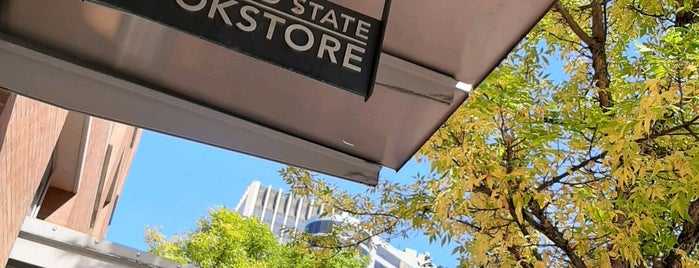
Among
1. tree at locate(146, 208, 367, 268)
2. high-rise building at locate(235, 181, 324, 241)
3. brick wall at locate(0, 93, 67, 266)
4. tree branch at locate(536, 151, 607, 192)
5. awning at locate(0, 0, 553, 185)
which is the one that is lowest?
brick wall at locate(0, 93, 67, 266)

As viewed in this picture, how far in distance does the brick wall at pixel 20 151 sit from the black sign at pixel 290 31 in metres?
1.67

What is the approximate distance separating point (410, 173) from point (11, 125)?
3.77 metres

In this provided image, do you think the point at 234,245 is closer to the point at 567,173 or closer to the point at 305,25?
the point at 567,173

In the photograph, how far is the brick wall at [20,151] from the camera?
10.4 ft

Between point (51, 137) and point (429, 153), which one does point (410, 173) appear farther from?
point (51, 137)

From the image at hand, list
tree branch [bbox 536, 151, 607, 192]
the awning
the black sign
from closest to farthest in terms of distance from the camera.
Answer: the black sign → the awning → tree branch [bbox 536, 151, 607, 192]

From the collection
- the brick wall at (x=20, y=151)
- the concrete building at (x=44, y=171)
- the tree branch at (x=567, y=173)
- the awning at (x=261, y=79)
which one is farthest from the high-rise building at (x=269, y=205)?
the awning at (x=261, y=79)

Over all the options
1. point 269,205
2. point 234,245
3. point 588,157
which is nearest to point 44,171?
point 588,157

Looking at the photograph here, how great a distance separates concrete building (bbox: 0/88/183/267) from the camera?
340 cm

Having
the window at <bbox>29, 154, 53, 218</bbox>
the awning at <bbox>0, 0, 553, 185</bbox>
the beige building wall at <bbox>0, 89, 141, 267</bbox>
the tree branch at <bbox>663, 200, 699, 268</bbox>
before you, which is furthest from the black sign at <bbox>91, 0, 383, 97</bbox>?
the window at <bbox>29, 154, 53, 218</bbox>

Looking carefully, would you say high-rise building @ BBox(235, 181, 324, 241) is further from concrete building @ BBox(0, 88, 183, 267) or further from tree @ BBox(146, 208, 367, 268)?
concrete building @ BBox(0, 88, 183, 267)

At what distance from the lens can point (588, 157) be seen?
441cm

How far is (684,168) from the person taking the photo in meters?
3.37

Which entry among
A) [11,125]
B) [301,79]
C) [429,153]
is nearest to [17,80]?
[11,125]
